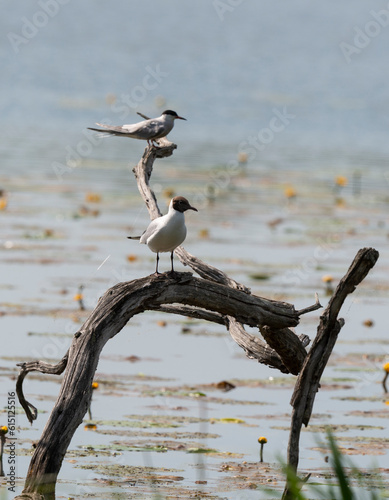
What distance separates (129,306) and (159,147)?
6.74 feet

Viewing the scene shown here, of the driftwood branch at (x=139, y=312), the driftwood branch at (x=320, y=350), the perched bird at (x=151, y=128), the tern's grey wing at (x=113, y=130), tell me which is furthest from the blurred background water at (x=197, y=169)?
the driftwood branch at (x=320, y=350)

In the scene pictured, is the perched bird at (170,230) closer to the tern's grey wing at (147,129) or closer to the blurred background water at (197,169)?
the tern's grey wing at (147,129)

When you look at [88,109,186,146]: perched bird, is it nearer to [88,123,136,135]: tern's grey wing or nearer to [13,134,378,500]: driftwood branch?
[88,123,136,135]: tern's grey wing

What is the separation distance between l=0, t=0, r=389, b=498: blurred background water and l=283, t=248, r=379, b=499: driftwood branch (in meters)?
1.63

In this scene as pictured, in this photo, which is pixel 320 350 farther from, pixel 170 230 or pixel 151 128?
pixel 151 128

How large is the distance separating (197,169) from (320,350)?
13303mm

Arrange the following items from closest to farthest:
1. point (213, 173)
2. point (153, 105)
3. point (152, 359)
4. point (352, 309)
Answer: point (152, 359)
point (352, 309)
point (213, 173)
point (153, 105)

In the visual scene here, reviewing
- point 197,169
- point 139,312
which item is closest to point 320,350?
point 139,312

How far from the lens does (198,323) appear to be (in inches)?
397

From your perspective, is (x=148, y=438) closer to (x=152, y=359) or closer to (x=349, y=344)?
(x=152, y=359)

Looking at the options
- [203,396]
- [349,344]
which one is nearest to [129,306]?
[203,396]

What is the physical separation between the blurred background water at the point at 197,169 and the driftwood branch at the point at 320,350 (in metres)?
1.63

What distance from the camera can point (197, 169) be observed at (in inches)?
732

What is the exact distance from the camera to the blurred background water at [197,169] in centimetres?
959
